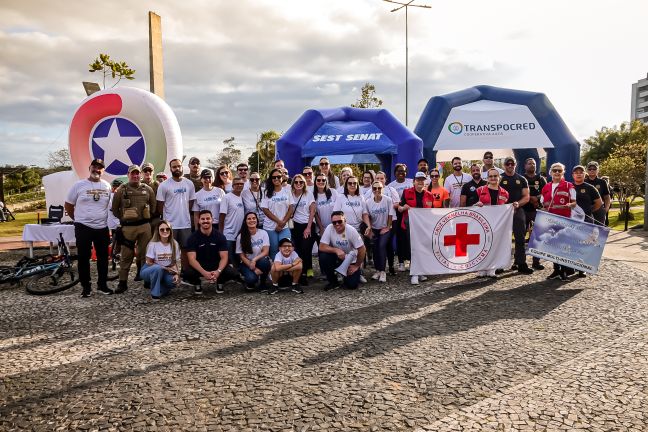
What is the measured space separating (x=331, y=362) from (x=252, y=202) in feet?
11.9

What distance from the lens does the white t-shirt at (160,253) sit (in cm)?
640

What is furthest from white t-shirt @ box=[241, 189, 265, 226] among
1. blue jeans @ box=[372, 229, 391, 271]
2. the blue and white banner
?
the blue and white banner

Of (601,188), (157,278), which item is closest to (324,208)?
(157,278)

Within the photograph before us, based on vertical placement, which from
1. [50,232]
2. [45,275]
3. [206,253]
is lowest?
[45,275]

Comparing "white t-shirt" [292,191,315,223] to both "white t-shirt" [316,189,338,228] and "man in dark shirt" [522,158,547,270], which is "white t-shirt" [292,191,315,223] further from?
"man in dark shirt" [522,158,547,270]

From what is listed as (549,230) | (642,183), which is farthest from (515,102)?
(642,183)

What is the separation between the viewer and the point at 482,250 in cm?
718

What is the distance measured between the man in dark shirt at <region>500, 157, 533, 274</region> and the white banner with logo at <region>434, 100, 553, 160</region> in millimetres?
5524

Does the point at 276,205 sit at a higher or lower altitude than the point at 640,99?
lower

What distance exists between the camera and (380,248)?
7.30 m

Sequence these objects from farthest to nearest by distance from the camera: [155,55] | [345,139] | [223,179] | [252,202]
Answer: [155,55]
[345,139]
[223,179]
[252,202]

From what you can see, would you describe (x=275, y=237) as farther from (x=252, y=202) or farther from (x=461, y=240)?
(x=461, y=240)

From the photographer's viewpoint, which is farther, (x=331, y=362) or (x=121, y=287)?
(x=121, y=287)

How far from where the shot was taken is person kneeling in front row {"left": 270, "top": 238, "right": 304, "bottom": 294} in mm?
6535
